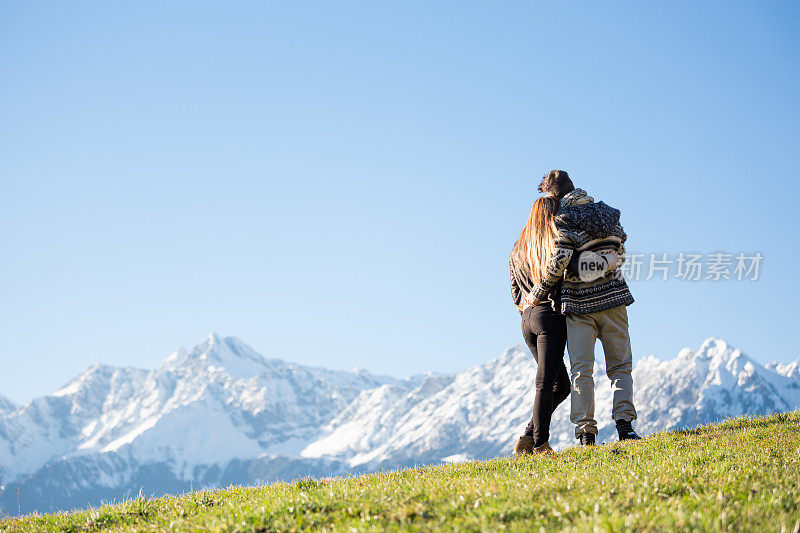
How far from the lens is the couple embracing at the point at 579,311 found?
11133mm

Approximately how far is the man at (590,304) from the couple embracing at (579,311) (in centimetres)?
1

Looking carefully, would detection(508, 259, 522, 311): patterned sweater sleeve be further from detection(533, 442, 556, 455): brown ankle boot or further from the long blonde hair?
detection(533, 442, 556, 455): brown ankle boot

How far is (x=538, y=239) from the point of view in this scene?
11.9 meters

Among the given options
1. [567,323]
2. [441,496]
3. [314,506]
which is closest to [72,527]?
[314,506]

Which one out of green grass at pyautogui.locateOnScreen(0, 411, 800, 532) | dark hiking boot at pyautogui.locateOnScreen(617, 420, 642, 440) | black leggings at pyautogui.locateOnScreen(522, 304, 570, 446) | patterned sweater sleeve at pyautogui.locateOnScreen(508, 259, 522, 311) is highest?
patterned sweater sleeve at pyautogui.locateOnScreen(508, 259, 522, 311)

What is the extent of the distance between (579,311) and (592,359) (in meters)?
0.80

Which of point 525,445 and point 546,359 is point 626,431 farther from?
point 546,359

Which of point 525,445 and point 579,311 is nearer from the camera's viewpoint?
point 579,311

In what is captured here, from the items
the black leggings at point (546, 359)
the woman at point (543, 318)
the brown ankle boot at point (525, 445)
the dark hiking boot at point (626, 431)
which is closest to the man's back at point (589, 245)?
the woman at point (543, 318)

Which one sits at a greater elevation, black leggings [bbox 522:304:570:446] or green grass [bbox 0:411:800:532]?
black leggings [bbox 522:304:570:446]

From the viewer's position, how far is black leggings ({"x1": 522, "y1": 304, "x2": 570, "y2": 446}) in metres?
11.1

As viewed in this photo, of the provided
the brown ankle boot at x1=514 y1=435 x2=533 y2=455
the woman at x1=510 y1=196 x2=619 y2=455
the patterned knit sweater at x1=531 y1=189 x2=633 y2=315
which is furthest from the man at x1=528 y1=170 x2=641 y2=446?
the brown ankle boot at x1=514 y1=435 x2=533 y2=455

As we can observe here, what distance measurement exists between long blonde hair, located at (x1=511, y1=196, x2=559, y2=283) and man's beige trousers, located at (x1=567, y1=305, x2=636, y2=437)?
0.97 meters

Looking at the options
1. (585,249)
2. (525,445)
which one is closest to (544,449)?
(525,445)
